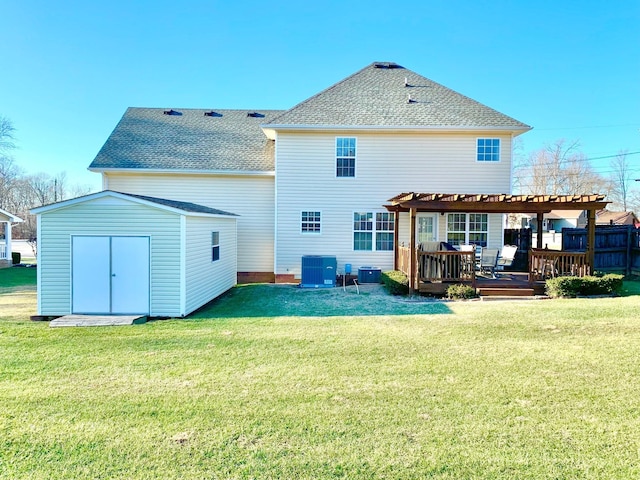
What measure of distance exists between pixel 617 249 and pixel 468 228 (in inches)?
219

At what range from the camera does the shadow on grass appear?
28.7 feet

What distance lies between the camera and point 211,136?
1616 cm

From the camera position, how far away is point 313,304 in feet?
32.1

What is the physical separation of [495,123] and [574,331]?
8.71 metres

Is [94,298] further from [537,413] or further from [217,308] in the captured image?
[537,413]

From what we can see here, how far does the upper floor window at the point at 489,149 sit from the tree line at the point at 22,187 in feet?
119

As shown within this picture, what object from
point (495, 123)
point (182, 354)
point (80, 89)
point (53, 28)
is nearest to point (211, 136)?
point (53, 28)

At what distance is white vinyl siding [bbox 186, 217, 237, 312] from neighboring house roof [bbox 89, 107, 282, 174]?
294cm

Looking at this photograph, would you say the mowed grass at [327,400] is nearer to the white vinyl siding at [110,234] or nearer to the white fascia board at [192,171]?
the white vinyl siding at [110,234]

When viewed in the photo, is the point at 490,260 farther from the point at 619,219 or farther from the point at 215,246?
the point at 619,219

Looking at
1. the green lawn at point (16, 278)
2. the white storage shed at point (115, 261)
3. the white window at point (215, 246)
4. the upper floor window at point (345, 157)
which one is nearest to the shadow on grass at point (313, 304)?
the white storage shed at point (115, 261)

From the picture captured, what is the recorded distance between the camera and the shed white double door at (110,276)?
343 inches

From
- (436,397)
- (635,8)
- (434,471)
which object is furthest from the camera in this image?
(635,8)

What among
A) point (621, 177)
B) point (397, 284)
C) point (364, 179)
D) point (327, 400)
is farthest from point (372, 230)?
point (621, 177)
